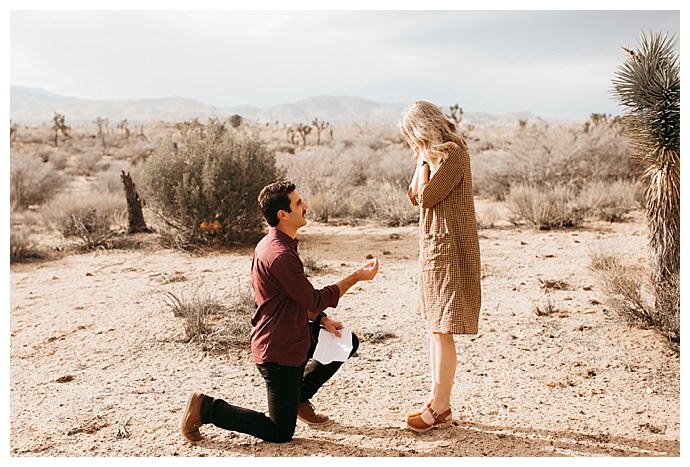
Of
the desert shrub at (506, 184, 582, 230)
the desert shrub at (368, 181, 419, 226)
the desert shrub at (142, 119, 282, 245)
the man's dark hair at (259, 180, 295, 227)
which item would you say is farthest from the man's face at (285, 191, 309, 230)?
the desert shrub at (368, 181, 419, 226)

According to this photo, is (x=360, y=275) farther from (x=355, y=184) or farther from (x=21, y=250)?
(x=355, y=184)

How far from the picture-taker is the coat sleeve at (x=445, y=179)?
3709mm

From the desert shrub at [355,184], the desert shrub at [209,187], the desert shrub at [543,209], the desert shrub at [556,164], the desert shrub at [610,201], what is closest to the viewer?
the desert shrub at [209,187]

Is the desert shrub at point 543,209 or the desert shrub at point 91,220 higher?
the desert shrub at point 543,209

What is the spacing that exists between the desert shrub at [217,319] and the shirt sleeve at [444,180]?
2.57 m

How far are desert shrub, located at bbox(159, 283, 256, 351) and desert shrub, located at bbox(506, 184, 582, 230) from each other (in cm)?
557

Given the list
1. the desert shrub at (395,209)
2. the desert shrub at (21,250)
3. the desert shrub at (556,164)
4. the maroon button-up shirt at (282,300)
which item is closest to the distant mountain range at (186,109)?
the desert shrub at (556,164)

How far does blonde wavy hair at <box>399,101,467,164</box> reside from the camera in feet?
12.1

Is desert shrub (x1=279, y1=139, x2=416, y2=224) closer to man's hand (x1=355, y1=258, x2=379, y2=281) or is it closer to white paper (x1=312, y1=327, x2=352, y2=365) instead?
white paper (x1=312, y1=327, x2=352, y2=365)

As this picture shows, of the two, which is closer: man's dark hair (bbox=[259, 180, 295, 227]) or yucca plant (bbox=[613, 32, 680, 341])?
man's dark hair (bbox=[259, 180, 295, 227])

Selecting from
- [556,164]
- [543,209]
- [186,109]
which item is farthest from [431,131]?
[186,109]

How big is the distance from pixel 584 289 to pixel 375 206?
574cm

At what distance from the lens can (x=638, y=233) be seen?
10.4 m

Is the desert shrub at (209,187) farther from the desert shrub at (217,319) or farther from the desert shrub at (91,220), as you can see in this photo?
the desert shrub at (217,319)
